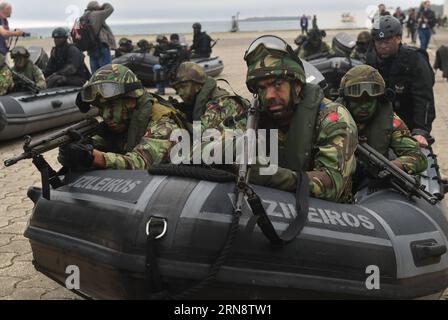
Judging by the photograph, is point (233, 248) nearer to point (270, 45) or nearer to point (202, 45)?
point (270, 45)

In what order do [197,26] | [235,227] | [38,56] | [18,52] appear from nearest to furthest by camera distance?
[235,227]
[18,52]
[38,56]
[197,26]

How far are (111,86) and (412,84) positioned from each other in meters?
2.47

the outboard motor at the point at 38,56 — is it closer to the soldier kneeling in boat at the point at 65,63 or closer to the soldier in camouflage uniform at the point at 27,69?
the soldier kneeling in boat at the point at 65,63

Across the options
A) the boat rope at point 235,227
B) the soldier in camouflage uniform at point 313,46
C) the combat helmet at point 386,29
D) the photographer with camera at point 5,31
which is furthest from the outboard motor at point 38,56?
the boat rope at point 235,227

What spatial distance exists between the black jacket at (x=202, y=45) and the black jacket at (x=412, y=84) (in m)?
9.75

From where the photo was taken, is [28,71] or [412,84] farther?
[28,71]

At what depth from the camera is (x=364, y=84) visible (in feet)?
11.7

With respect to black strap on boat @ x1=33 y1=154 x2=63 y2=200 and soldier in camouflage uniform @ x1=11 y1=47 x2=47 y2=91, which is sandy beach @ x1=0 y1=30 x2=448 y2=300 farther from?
soldier in camouflage uniform @ x1=11 y1=47 x2=47 y2=91

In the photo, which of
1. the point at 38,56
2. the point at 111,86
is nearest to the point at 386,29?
the point at 111,86

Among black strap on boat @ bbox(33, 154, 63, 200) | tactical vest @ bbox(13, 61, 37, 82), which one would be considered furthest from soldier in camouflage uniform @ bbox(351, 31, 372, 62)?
black strap on boat @ bbox(33, 154, 63, 200)

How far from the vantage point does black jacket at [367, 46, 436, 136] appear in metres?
4.49

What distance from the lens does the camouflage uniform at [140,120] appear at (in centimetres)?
323

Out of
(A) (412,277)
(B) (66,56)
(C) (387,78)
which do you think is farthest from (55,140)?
(B) (66,56)

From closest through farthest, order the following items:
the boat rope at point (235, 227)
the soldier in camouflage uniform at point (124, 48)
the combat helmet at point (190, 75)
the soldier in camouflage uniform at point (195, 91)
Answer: the boat rope at point (235, 227), the soldier in camouflage uniform at point (195, 91), the combat helmet at point (190, 75), the soldier in camouflage uniform at point (124, 48)
